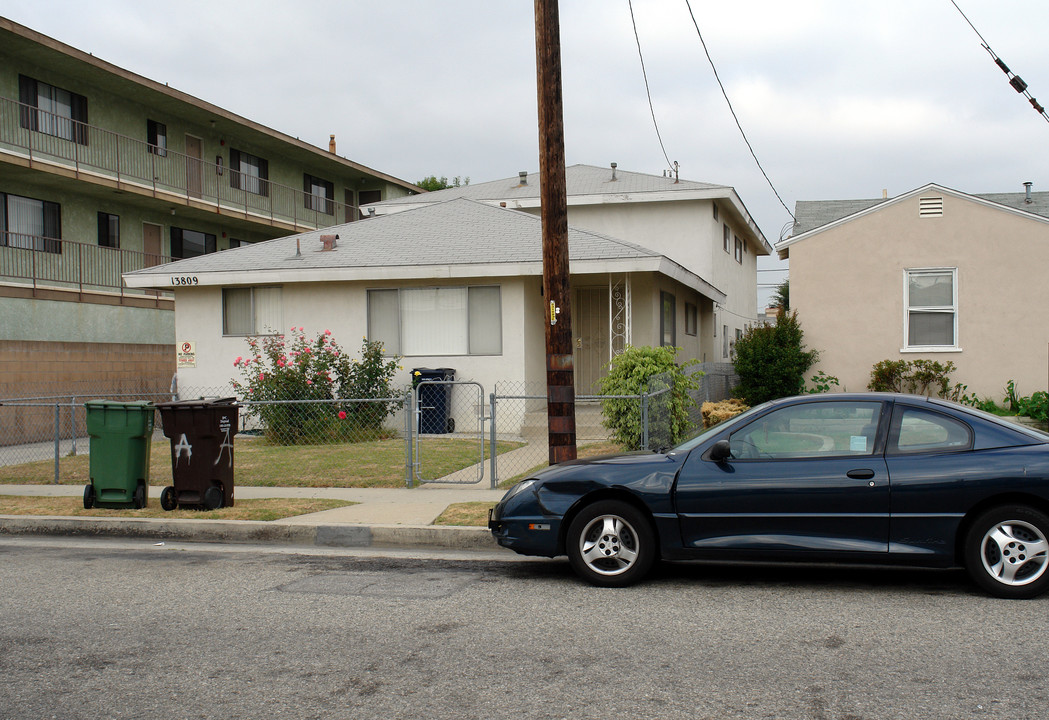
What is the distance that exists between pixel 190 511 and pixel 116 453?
1.05 m

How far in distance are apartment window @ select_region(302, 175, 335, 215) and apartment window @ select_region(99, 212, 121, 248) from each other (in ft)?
27.3

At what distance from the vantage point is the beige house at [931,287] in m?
14.1

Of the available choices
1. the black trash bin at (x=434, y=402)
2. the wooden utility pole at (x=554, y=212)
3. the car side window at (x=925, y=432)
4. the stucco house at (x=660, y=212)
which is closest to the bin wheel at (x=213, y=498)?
the wooden utility pole at (x=554, y=212)

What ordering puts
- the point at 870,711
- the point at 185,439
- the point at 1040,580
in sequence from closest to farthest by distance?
the point at 870,711
the point at 1040,580
the point at 185,439

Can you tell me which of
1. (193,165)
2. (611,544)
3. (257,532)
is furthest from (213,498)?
(193,165)

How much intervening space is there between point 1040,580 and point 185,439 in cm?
795

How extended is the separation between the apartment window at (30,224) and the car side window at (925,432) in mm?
20939

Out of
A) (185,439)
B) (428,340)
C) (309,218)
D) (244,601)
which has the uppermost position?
(309,218)

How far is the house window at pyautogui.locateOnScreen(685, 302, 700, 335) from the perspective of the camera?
71.2 ft

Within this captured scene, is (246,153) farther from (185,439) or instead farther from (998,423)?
(998,423)

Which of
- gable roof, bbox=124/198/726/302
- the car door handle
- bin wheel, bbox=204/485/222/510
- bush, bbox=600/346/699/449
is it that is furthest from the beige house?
bin wheel, bbox=204/485/222/510

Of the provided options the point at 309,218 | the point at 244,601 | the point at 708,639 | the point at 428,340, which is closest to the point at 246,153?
the point at 309,218

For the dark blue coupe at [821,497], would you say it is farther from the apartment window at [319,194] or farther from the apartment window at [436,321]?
the apartment window at [319,194]

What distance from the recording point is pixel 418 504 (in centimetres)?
986
